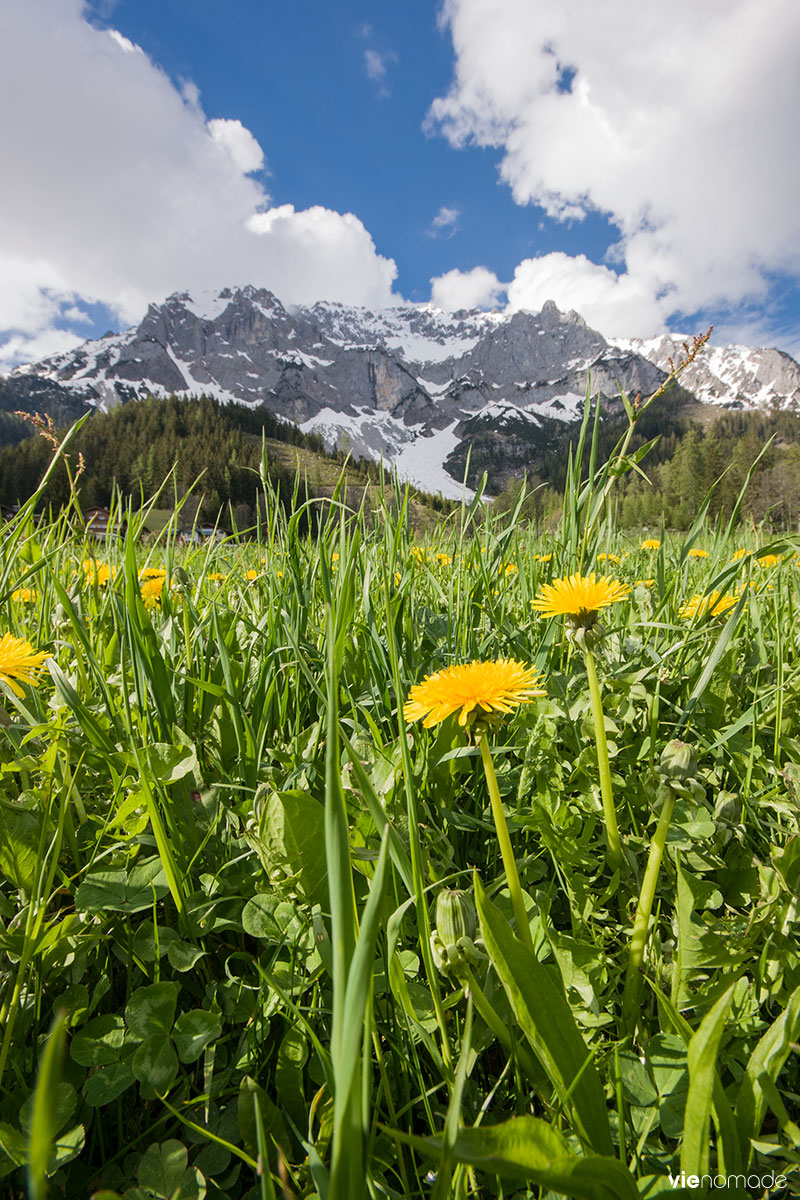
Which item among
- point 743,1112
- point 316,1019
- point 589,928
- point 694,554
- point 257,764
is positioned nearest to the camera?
point 743,1112

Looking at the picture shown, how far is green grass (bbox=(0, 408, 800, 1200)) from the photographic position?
0.43 metres

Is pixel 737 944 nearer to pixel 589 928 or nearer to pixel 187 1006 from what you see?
pixel 589 928

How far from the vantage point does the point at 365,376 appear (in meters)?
138

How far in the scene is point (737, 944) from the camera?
2.05 ft

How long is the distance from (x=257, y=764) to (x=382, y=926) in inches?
11.5

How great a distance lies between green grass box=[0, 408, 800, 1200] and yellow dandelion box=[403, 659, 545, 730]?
4cm

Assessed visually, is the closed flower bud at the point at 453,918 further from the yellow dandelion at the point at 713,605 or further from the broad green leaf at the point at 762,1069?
the yellow dandelion at the point at 713,605

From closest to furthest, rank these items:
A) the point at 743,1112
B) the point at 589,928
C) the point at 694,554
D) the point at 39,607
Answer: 1. the point at 743,1112
2. the point at 589,928
3. the point at 39,607
4. the point at 694,554

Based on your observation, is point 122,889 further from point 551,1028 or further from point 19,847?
point 551,1028

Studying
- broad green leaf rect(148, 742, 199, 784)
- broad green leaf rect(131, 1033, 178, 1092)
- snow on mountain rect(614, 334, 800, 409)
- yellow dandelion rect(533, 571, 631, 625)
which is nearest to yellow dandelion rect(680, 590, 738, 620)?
yellow dandelion rect(533, 571, 631, 625)

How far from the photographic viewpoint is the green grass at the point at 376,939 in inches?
17.1

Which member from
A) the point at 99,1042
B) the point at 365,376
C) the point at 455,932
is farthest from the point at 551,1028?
the point at 365,376

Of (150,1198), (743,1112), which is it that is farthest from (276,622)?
(743,1112)

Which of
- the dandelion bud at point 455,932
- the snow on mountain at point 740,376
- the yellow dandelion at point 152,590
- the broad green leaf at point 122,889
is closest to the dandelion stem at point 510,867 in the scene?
the dandelion bud at point 455,932
